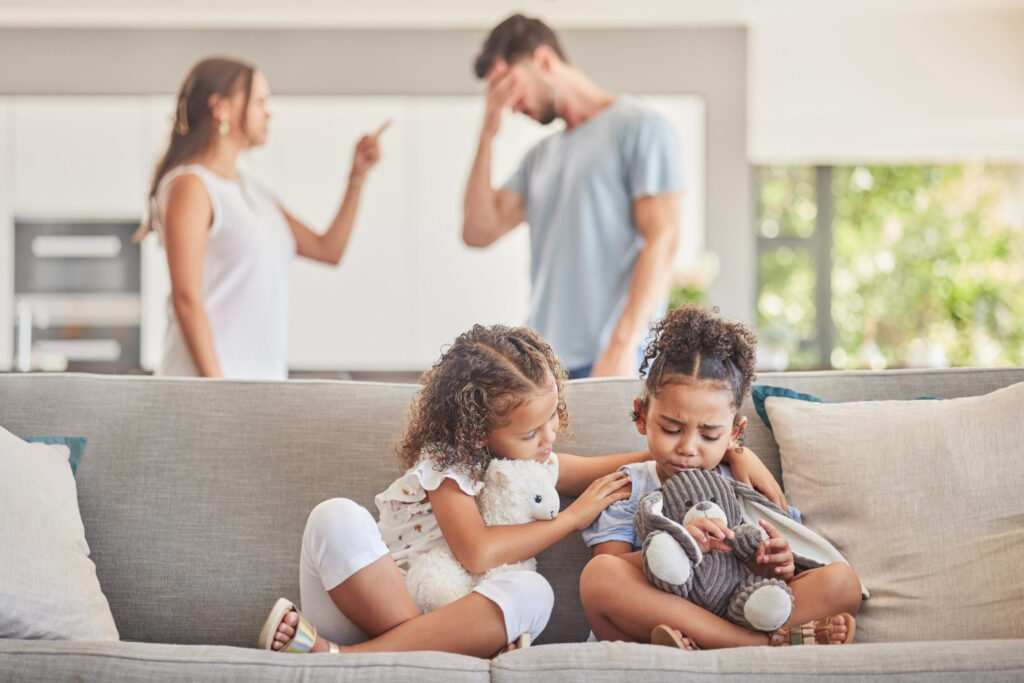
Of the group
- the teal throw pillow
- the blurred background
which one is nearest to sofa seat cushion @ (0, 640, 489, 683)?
the teal throw pillow

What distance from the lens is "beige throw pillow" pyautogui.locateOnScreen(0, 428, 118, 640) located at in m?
1.44

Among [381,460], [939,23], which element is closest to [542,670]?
[381,460]

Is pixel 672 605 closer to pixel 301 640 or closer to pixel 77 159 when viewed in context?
pixel 301 640

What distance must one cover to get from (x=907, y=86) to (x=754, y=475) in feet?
15.8

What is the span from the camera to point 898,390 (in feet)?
6.38

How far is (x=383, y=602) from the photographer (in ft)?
5.06

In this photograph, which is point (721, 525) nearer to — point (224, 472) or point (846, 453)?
point (846, 453)

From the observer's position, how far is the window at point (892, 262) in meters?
6.30

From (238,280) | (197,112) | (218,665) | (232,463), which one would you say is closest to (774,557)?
(218,665)

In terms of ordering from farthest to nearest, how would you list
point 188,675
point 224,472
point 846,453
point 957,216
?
point 957,216 → point 224,472 → point 846,453 → point 188,675

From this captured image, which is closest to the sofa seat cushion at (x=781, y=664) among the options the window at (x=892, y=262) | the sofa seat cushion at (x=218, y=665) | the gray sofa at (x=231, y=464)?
the sofa seat cushion at (x=218, y=665)

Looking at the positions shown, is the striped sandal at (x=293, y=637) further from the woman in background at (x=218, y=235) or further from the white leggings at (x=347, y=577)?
the woman in background at (x=218, y=235)

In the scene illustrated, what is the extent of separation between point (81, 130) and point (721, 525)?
501 cm

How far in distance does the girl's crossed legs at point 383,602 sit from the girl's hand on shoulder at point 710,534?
0.89 ft
